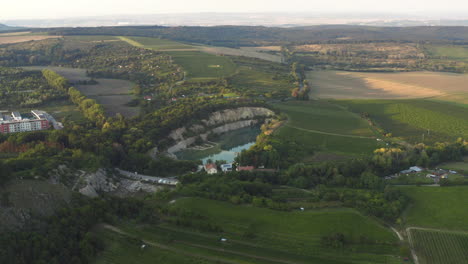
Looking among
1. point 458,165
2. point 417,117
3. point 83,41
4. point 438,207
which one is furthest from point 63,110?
point 83,41

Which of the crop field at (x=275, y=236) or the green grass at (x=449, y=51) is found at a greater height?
the green grass at (x=449, y=51)

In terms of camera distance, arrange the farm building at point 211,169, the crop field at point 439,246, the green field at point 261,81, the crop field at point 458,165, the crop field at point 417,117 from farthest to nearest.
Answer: the green field at point 261,81 < the crop field at point 417,117 < the crop field at point 458,165 < the farm building at point 211,169 < the crop field at point 439,246

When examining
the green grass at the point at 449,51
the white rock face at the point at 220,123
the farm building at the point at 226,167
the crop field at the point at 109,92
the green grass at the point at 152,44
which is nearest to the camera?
the farm building at the point at 226,167

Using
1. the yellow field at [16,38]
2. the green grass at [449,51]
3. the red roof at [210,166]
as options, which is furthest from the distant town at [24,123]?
the green grass at [449,51]

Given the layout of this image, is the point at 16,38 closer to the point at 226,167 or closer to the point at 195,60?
the point at 195,60

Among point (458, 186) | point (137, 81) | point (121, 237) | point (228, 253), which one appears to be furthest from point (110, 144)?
point (137, 81)

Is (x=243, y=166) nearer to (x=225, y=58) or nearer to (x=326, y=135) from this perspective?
(x=326, y=135)

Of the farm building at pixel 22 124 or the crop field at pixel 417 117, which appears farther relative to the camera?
the crop field at pixel 417 117

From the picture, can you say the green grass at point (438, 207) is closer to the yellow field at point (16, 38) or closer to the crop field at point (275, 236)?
the crop field at point (275, 236)
